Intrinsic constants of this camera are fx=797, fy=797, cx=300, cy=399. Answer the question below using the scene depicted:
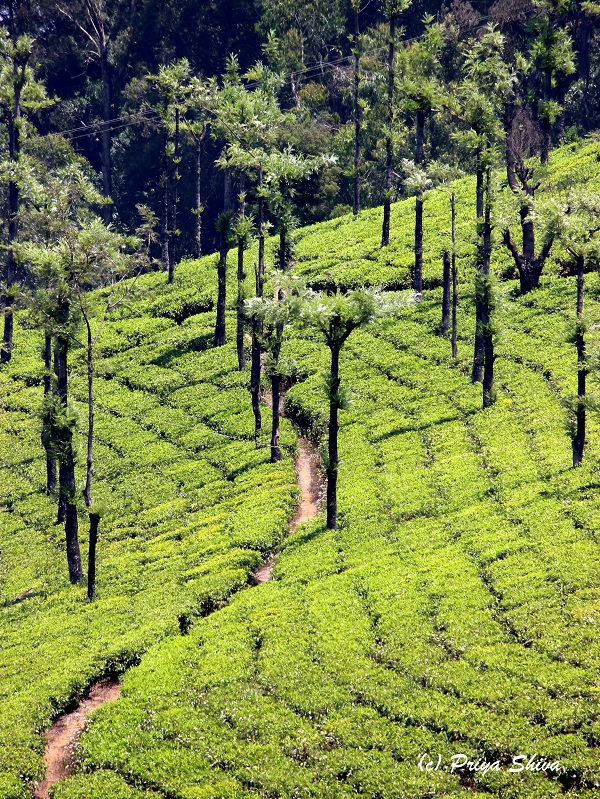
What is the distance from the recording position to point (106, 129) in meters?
107

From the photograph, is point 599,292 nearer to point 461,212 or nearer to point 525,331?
point 525,331

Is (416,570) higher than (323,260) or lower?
lower

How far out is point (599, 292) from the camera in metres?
52.2

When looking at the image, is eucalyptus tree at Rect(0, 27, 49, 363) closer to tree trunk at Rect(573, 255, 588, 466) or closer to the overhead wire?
the overhead wire

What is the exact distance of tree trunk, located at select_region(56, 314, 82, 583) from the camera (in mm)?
35906

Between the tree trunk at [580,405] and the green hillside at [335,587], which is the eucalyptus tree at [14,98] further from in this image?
the tree trunk at [580,405]

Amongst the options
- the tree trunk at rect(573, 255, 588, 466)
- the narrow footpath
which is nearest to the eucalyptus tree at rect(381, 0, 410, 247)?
the tree trunk at rect(573, 255, 588, 466)

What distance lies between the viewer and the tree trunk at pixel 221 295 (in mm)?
57156

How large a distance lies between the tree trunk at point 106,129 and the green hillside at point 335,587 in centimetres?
5573

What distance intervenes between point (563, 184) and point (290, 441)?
3213cm

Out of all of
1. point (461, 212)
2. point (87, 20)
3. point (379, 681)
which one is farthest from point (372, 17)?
point (379, 681)

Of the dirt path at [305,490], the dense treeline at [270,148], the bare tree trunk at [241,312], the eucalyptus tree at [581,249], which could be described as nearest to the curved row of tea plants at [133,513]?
the dirt path at [305,490]

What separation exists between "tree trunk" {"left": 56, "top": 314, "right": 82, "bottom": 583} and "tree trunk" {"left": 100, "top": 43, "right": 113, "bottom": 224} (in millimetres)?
72538

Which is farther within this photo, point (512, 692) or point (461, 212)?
point (461, 212)
